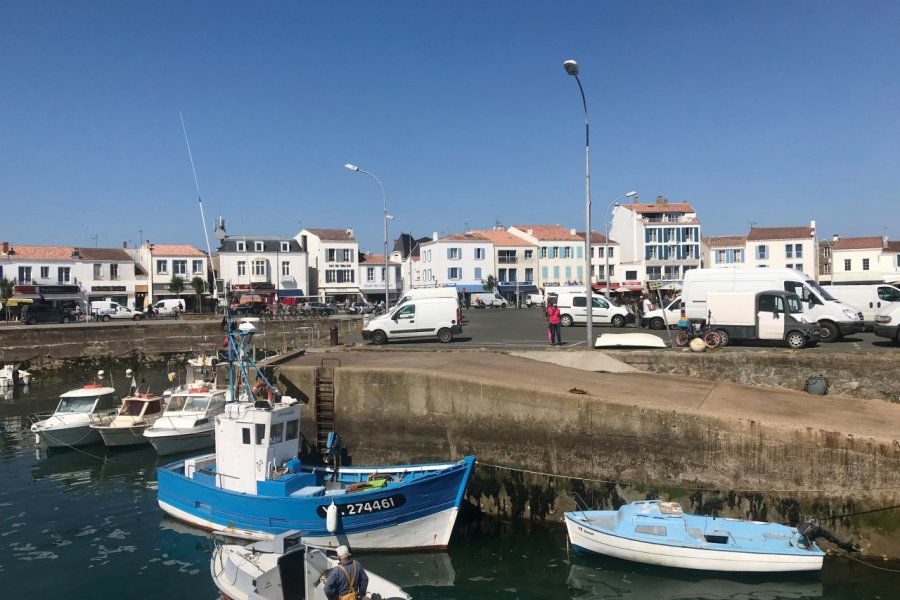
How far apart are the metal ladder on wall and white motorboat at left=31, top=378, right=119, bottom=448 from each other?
10478mm

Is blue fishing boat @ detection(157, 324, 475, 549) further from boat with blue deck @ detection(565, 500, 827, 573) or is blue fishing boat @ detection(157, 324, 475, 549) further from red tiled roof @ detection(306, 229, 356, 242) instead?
red tiled roof @ detection(306, 229, 356, 242)

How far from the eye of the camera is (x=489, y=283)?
74.8m

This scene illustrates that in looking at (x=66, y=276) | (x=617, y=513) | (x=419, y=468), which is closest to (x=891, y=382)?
(x=617, y=513)

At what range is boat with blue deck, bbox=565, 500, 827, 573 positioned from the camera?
11.7m

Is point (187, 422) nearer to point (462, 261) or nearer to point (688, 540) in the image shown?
point (688, 540)

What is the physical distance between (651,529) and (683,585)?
1.09 m

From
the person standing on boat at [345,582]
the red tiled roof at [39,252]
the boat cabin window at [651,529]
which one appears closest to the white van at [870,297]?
the boat cabin window at [651,529]

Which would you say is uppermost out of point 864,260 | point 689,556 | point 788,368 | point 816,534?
point 864,260

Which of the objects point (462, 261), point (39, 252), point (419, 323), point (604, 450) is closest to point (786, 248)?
point (462, 261)

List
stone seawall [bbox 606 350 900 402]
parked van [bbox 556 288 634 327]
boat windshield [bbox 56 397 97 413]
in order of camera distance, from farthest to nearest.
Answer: parked van [bbox 556 288 634 327]
boat windshield [bbox 56 397 97 413]
stone seawall [bbox 606 350 900 402]

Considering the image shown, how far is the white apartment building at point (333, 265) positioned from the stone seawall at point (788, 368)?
58.4m

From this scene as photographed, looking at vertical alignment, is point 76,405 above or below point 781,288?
below

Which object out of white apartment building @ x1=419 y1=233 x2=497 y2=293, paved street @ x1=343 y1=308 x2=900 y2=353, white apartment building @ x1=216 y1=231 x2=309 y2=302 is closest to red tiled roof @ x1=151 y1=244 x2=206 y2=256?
white apartment building @ x1=216 y1=231 x2=309 y2=302

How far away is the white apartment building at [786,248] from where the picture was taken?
69.9 metres
